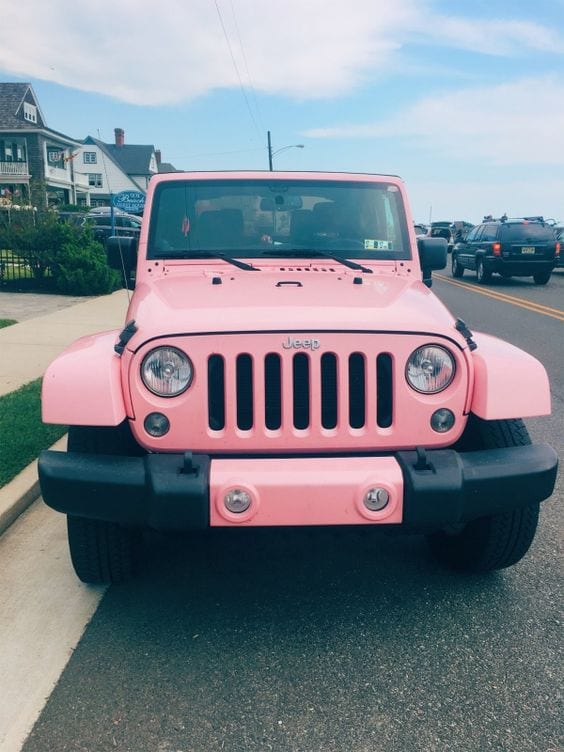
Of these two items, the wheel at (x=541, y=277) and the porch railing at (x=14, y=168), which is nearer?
the wheel at (x=541, y=277)

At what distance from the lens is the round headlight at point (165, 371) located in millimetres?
3100

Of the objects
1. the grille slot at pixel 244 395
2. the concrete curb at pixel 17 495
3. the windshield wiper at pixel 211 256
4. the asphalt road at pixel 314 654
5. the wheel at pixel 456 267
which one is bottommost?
the wheel at pixel 456 267

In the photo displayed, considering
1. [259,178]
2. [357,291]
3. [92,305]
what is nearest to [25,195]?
[92,305]

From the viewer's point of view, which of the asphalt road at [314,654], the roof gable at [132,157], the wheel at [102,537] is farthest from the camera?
the roof gable at [132,157]

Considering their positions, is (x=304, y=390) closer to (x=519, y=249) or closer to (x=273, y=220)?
(x=273, y=220)

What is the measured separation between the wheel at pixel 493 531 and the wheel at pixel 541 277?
60.9ft

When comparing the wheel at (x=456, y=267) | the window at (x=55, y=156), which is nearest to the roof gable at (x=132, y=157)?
the window at (x=55, y=156)

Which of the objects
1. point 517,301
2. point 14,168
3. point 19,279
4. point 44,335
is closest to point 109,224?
point 19,279

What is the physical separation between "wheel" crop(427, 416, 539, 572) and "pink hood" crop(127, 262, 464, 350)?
437 millimetres

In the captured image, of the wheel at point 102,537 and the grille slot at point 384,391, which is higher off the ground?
the grille slot at point 384,391

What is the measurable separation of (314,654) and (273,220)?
247 centimetres

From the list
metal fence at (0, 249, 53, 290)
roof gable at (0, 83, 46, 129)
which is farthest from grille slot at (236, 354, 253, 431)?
roof gable at (0, 83, 46, 129)

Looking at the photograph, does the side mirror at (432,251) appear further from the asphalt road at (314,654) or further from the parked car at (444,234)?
the asphalt road at (314,654)

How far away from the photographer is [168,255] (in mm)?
4500
